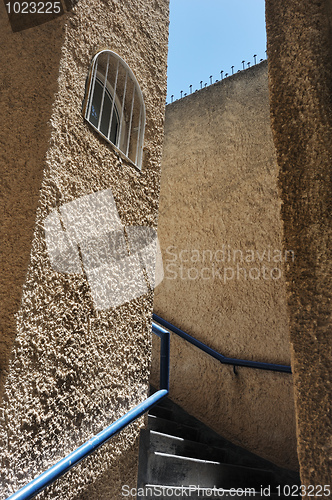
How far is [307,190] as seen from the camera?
0.81 m

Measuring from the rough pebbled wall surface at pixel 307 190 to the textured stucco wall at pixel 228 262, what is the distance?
1.93m

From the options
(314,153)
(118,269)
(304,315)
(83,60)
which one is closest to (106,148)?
(83,60)

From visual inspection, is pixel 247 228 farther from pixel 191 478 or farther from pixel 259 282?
pixel 191 478

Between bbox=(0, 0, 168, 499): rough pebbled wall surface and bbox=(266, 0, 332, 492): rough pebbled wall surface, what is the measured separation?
94cm

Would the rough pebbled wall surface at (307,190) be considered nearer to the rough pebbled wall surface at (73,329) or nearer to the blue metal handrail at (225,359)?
the rough pebbled wall surface at (73,329)

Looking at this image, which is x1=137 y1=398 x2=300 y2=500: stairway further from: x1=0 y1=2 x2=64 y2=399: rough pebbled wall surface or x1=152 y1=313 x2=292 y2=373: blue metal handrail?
x1=0 y1=2 x2=64 y2=399: rough pebbled wall surface

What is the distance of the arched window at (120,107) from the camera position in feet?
7.00

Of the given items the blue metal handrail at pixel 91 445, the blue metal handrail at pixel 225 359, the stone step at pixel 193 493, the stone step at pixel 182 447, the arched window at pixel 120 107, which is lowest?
the stone step at pixel 193 493

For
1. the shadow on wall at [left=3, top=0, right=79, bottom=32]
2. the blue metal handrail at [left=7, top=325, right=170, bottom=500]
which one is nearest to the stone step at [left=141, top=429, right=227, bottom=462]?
the blue metal handrail at [left=7, top=325, right=170, bottom=500]

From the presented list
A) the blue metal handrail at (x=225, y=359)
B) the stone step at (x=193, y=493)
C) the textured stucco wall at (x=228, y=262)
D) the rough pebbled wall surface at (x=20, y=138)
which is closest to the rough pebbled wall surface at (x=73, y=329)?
the rough pebbled wall surface at (x=20, y=138)

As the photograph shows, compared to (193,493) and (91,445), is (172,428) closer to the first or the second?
(193,493)

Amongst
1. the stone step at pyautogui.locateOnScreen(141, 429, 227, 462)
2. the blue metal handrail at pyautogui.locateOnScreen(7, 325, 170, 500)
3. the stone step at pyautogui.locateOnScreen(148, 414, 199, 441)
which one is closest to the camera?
the blue metal handrail at pyautogui.locateOnScreen(7, 325, 170, 500)

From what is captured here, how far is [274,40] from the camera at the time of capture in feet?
3.15

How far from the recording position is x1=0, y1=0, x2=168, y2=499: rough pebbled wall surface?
1348mm
